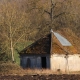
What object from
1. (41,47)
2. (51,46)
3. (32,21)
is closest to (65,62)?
(51,46)

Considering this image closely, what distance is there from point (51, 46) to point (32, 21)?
68.2 feet

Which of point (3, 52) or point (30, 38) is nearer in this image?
point (3, 52)

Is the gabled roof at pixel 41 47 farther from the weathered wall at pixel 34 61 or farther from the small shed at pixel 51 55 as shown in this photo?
the weathered wall at pixel 34 61

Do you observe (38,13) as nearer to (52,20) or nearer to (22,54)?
(52,20)

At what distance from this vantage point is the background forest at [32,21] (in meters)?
54.5

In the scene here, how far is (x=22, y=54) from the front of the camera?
4994 centimetres

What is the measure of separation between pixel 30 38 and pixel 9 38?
398 inches

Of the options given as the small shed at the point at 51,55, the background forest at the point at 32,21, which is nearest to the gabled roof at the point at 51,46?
the small shed at the point at 51,55

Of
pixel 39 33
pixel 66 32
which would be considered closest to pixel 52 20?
pixel 39 33

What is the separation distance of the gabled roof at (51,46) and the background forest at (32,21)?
8.64ft

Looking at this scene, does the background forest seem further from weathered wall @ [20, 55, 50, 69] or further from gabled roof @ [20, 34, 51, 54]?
Result: weathered wall @ [20, 55, 50, 69]

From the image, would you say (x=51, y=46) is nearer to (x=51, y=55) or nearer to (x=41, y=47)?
(x=41, y=47)

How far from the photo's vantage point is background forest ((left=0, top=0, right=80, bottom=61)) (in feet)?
179

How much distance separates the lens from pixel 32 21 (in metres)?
70.4
